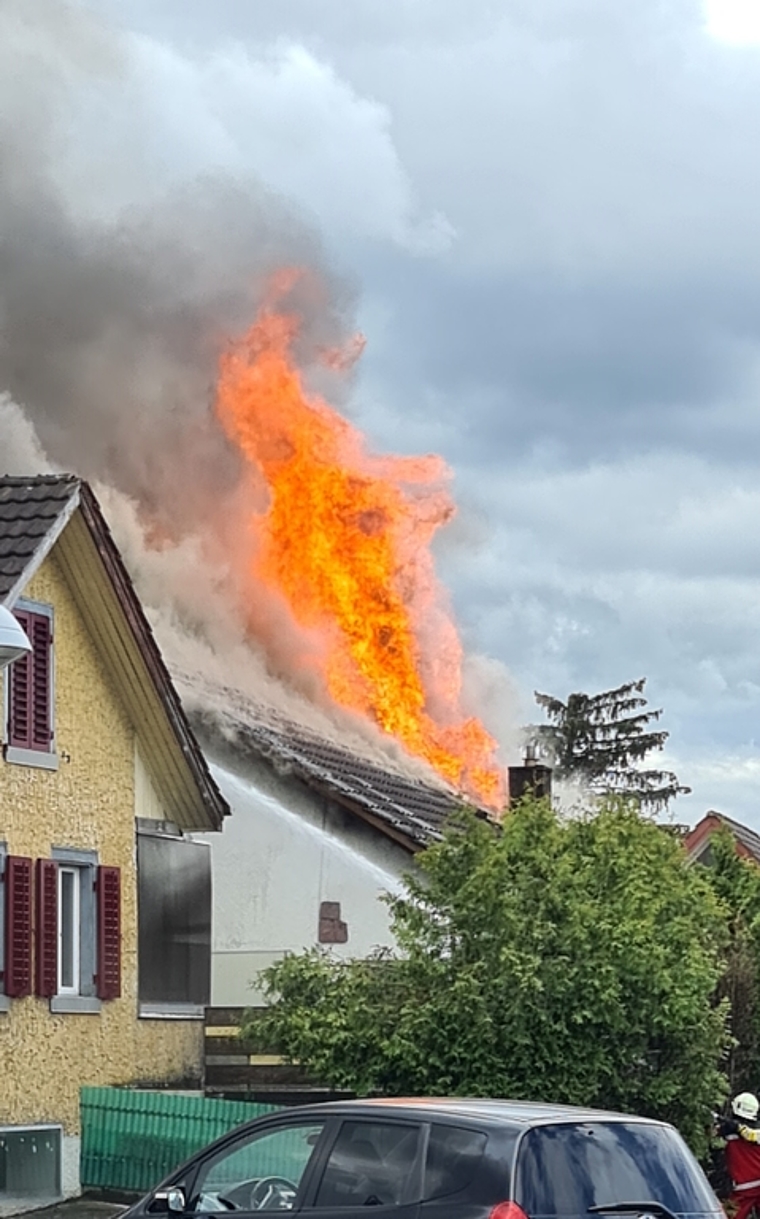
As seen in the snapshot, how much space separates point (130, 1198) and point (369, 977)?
122 inches

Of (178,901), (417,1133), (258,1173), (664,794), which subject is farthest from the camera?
(664,794)

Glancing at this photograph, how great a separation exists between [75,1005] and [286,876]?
26.8ft

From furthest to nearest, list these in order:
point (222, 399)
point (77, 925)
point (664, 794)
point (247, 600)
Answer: point (664, 794) < point (222, 399) < point (247, 600) < point (77, 925)

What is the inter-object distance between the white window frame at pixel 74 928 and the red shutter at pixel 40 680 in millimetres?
1275

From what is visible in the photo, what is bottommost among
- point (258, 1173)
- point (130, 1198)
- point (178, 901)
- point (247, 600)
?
point (130, 1198)

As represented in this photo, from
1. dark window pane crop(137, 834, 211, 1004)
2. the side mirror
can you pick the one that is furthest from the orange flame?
the side mirror

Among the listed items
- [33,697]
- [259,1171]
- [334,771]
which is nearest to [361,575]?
[334,771]

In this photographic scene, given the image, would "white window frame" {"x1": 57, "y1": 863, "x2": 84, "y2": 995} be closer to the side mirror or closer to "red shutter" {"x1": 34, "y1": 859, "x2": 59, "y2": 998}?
"red shutter" {"x1": 34, "y1": 859, "x2": 59, "y2": 998}

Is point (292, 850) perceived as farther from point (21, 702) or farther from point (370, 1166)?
point (370, 1166)

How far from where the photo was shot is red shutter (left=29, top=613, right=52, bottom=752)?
2066cm

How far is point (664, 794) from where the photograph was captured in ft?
229

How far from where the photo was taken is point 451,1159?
1014 centimetres

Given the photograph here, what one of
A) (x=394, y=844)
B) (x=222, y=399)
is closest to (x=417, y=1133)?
(x=394, y=844)

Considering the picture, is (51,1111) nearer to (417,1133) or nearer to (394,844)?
(394,844)
